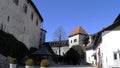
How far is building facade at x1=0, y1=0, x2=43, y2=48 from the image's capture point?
107 ft

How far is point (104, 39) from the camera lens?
25484 millimetres

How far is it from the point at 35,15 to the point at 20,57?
648 inches

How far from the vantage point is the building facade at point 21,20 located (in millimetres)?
32500

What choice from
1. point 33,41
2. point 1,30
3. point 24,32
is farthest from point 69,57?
point 1,30

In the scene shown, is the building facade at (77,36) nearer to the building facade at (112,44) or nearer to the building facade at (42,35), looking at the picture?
the building facade at (42,35)

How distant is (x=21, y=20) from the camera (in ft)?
132

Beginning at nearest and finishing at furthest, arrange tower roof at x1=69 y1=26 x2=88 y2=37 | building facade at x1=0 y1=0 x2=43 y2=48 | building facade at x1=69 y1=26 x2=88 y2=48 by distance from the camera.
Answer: building facade at x1=0 y1=0 x2=43 y2=48 < building facade at x1=69 y1=26 x2=88 y2=48 < tower roof at x1=69 y1=26 x2=88 y2=37

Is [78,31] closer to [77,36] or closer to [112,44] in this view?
[77,36]

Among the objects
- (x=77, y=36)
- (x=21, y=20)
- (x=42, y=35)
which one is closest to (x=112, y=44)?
(x=21, y=20)

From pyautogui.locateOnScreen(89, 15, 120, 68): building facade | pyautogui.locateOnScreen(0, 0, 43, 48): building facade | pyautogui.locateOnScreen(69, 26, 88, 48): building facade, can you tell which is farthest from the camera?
pyautogui.locateOnScreen(69, 26, 88, 48): building facade

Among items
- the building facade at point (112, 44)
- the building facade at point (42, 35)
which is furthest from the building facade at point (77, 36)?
the building facade at point (112, 44)

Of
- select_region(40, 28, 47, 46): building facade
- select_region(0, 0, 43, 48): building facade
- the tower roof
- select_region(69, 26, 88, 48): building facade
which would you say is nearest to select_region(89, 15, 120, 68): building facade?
select_region(0, 0, 43, 48): building facade

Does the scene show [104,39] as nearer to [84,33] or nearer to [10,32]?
[10,32]

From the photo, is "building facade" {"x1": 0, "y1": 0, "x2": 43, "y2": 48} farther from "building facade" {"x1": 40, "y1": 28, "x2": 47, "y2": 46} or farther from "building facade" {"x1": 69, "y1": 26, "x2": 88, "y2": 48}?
"building facade" {"x1": 69, "y1": 26, "x2": 88, "y2": 48}
